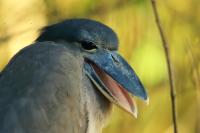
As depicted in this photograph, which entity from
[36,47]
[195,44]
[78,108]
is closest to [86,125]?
[78,108]

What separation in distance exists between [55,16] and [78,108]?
1504 millimetres

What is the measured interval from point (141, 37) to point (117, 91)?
3.94 feet

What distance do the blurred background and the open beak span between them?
92cm

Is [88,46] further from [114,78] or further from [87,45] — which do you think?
[114,78]

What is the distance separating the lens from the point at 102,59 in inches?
123

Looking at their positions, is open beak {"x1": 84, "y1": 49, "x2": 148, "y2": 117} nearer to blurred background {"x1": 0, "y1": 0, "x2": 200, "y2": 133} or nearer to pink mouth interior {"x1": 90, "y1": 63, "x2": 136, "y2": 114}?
pink mouth interior {"x1": 90, "y1": 63, "x2": 136, "y2": 114}

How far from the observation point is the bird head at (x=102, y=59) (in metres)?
3.09

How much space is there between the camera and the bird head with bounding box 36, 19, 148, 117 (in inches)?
122

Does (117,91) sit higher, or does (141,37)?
(117,91)

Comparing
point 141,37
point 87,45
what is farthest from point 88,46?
point 141,37

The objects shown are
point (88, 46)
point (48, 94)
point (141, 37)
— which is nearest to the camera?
point (48, 94)

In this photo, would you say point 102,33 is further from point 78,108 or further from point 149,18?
point 149,18

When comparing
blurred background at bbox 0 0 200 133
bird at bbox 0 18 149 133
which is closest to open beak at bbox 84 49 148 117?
bird at bbox 0 18 149 133

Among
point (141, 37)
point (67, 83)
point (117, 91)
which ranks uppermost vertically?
point (67, 83)
